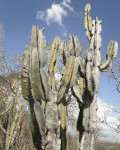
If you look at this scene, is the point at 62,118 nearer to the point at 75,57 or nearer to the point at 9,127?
the point at 75,57

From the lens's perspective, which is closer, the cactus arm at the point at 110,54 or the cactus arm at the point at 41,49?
the cactus arm at the point at 41,49

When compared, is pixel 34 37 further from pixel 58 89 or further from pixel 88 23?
pixel 88 23

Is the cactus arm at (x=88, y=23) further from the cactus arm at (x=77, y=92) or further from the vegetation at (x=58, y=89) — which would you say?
the cactus arm at (x=77, y=92)

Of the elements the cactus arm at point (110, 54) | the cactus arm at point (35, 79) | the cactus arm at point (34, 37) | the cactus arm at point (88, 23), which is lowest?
the cactus arm at point (35, 79)

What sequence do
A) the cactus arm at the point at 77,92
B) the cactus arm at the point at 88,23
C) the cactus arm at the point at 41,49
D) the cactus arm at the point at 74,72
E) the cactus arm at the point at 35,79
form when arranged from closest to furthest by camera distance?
the cactus arm at the point at 35,79
the cactus arm at the point at 41,49
the cactus arm at the point at 74,72
the cactus arm at the point at 77,92
the cactus arm at the point at 88,23

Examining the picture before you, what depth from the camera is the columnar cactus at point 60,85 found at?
5.68 metres

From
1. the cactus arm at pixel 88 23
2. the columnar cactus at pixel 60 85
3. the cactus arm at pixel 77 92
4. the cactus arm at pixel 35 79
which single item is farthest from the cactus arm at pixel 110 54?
the cactus arm at pixel 35 79

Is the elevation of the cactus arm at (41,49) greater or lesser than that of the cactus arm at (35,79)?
greater

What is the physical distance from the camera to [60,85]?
6.74 meters

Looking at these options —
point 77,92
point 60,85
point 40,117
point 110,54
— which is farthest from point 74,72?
point 110,54

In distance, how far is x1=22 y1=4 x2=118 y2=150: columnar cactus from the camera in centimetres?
568

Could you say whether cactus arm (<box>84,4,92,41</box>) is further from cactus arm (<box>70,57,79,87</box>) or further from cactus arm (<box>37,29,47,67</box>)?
cactus arm (<box>37,29,47,67</box>)

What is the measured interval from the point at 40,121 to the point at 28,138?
5951 mm

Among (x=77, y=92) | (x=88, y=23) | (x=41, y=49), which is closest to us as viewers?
(x=41, y=49)
